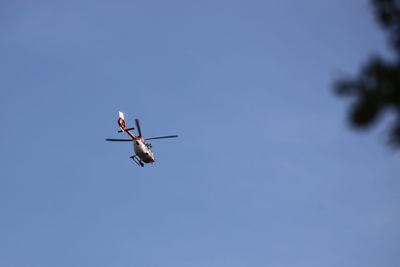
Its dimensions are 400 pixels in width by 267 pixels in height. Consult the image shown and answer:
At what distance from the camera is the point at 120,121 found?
64250mm

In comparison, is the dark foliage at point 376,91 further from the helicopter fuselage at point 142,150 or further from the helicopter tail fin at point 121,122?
the helicopter tail fin at point 121,122

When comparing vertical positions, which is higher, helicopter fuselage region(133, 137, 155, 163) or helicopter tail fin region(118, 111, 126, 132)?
helicopter tail fin region(118, 111, 126, 132)

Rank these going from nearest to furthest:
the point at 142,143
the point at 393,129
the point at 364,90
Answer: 1. the point at 393,129
2. the point at 364,90
3. the point at 142,143

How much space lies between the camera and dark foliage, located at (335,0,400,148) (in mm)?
11750

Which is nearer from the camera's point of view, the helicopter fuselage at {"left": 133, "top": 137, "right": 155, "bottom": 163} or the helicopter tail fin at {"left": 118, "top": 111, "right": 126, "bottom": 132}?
the helicopter fuselage at {"left": 133, "top": 137, "right": 155, "bottom": 163}

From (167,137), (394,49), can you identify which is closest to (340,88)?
(394,49)

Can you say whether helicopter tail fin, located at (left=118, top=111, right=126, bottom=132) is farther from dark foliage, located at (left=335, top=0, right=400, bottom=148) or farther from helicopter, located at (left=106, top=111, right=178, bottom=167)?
dark foliage, located at (left=335, top=0, right=400, bottom=148)

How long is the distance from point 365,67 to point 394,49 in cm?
73

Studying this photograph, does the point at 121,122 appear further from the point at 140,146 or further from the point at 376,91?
the point at 376,91

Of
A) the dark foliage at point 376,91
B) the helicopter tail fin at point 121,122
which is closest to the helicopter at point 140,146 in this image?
the helicopter tail fin at point 121,122

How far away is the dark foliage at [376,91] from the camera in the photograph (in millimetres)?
11750

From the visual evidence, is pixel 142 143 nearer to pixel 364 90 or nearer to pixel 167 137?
pixel 167 137

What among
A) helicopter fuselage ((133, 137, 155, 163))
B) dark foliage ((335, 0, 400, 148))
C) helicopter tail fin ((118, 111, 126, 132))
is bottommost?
dark foliage ((335, 0, 400, 148))


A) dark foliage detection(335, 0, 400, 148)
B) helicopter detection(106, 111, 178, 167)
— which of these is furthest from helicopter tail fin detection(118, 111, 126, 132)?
dark foliage detection(335, 0, 400, 148)
